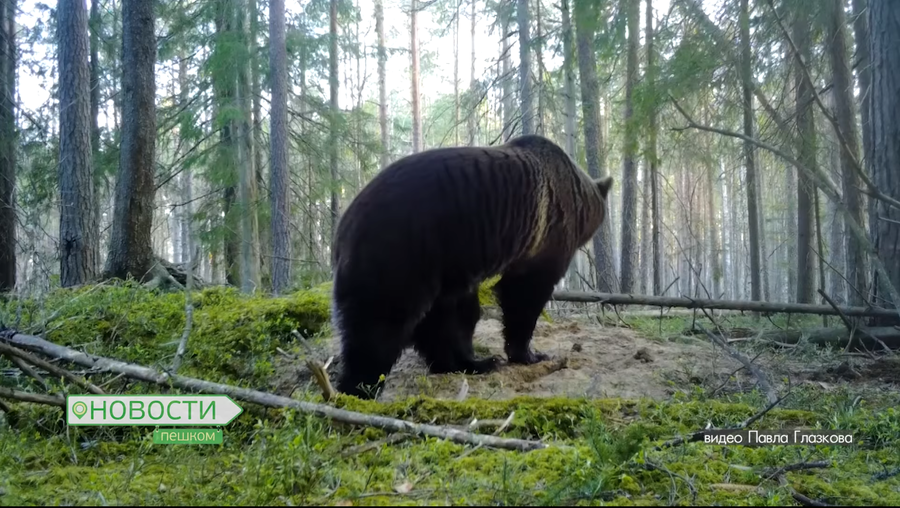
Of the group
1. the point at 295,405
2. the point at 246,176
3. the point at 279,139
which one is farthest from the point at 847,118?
the point at 246,176

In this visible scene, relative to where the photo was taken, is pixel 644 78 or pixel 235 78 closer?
pixel 644 78

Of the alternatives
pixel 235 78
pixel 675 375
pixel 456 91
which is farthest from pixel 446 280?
pixel 456 91

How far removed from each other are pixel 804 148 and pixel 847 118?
757 mm

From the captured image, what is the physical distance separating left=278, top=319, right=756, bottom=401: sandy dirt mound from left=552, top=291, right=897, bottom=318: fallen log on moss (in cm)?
47

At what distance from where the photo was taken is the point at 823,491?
2.14 meters

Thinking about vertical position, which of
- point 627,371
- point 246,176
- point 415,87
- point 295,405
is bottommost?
point 627,371

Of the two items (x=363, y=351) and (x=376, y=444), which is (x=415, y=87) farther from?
(x=376, y=444)

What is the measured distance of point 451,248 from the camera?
15.4 ft

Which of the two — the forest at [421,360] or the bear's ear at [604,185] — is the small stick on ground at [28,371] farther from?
the bear's ear at [604,185]

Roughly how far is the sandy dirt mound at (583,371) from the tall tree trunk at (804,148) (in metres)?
2.02

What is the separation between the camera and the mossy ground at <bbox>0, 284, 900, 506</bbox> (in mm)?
2004

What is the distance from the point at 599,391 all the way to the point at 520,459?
275 centimetres

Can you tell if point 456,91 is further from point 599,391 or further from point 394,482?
point 394,482

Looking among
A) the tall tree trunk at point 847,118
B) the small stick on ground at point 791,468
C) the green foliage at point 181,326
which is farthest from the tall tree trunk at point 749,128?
the small stick on ground at point 791,468
